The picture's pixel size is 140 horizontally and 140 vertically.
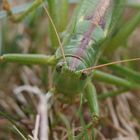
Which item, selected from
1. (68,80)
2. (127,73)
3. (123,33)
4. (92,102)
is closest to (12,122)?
(68,80)

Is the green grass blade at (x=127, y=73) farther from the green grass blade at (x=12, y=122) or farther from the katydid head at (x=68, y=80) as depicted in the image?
the green grass blade at (x=12, y=122)

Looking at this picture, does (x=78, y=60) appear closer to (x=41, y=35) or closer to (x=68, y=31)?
(x=68, y=31)

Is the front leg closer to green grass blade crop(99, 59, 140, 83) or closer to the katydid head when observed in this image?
the katydid head

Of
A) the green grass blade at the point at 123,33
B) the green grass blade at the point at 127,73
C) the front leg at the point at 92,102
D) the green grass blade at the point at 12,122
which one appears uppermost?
the green grass blade at the point at 123,33

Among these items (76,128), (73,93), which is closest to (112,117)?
(76,128)

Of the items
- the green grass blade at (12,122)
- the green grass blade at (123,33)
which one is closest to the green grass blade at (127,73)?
the green grass blade at (123,33)

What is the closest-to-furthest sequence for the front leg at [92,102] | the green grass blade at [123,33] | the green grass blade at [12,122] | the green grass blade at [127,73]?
the green grass blade at [12,122], the front leg at [92,102], the green grass blade at [127,73], the green grass blade at [123,33]

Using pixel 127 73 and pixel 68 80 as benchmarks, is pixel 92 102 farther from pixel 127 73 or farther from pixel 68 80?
pixel 127 73
